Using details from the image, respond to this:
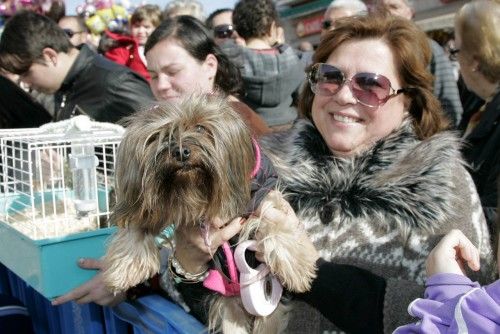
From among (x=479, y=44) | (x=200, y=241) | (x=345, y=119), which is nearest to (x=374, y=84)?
(x=345, y=119)

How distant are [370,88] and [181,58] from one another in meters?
1.23

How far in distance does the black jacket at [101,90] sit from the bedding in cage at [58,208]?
2.90ft

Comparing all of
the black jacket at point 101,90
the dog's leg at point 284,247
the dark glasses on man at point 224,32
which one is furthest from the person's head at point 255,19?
the dog's leg at point 284,247

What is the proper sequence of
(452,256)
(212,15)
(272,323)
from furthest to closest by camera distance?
(212,15) → (272,323) → (452,256)

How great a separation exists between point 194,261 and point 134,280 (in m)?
0.19

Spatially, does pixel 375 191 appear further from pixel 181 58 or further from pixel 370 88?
pixel 181 58

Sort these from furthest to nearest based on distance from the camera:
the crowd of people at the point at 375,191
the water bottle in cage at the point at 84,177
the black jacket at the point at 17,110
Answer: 1. the black jacket at the point at 17,110
2. the water bottle in cage at the point at 84,177
3. the crowd of people at the point at 375,191

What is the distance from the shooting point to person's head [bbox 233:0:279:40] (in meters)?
4.44

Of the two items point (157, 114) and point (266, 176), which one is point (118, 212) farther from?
point (266, 176)

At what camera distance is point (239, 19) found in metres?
4.49

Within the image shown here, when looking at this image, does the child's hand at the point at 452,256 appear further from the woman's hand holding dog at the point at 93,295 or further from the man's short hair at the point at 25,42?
the man's short hair at the point at 25,42

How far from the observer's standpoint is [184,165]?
1621mm

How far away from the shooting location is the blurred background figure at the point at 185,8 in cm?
496

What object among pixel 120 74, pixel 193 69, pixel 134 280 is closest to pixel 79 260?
pixel 134 280
